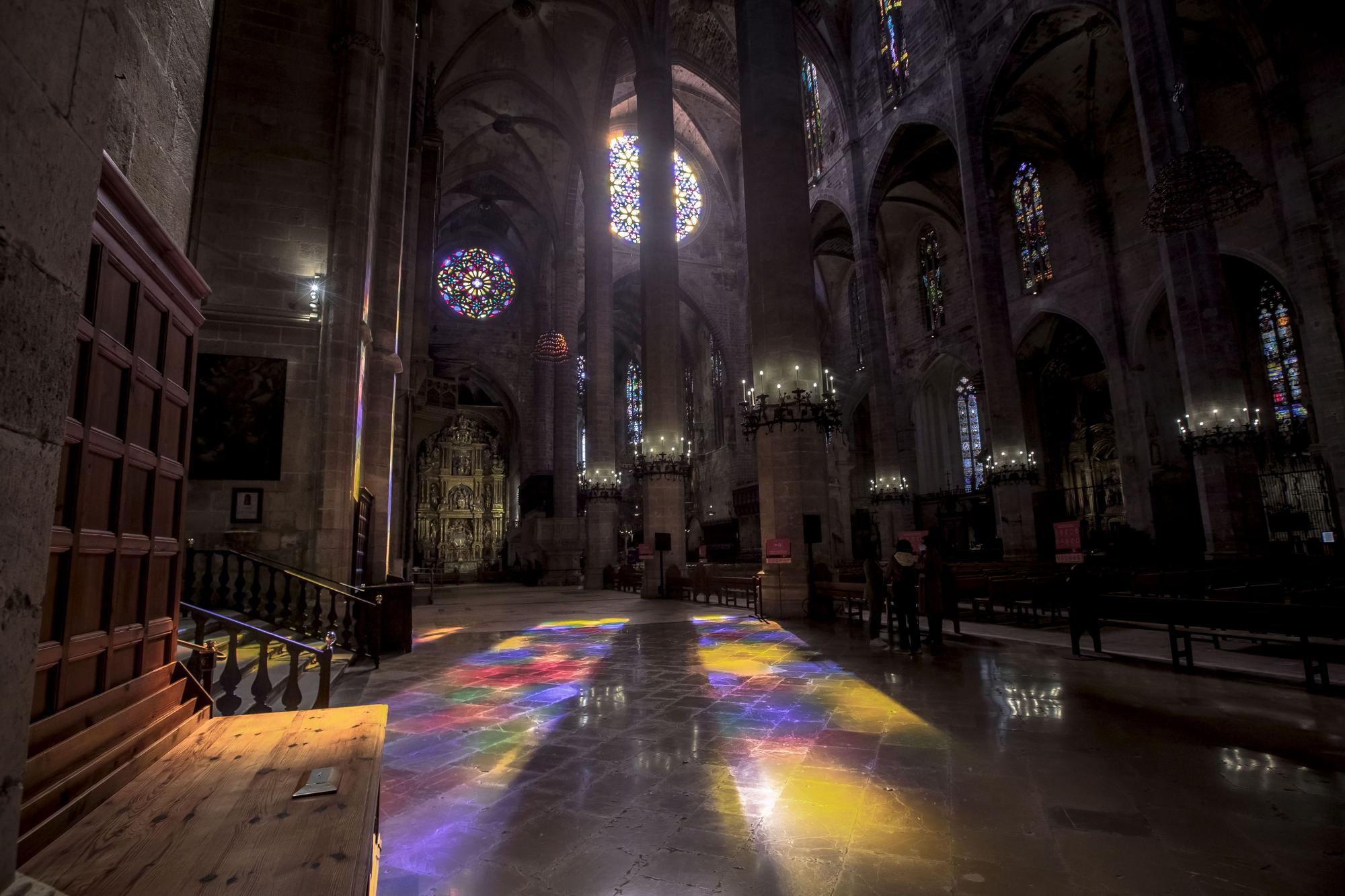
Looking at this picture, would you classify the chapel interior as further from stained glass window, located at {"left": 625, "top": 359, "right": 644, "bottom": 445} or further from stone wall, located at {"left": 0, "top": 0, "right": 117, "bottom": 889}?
stained glass window, located at {"left": 625, "top": 359, "right": 644, "bottom": 445}

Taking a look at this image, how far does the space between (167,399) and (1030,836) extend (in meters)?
3.90

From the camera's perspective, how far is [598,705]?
16.7ft

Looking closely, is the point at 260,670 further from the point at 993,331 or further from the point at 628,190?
the point at 628,190

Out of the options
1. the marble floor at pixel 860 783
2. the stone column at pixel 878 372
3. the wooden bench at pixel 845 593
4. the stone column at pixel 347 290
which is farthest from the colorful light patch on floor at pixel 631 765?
the stone column at pixel 878 372

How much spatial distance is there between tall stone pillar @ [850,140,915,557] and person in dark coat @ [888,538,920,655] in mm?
15469

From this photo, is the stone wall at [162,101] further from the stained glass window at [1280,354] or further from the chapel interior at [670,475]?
the stained glass window at [1280,354]

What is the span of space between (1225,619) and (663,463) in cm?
1272

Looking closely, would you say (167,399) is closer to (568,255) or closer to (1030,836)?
(1030,836)

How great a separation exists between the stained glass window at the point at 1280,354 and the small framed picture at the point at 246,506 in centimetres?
2631

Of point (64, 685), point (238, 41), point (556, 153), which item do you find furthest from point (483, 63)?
point (64, 685)

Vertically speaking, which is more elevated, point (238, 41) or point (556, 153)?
point (556, 153)

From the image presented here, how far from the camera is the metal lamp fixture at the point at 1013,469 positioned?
17.9 metres

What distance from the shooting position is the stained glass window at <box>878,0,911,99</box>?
23000 mm

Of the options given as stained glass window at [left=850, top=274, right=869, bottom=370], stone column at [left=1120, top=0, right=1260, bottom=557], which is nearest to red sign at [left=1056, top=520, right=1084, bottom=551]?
stone column at [left=1120, top=0, right=1260, bottom=557]
